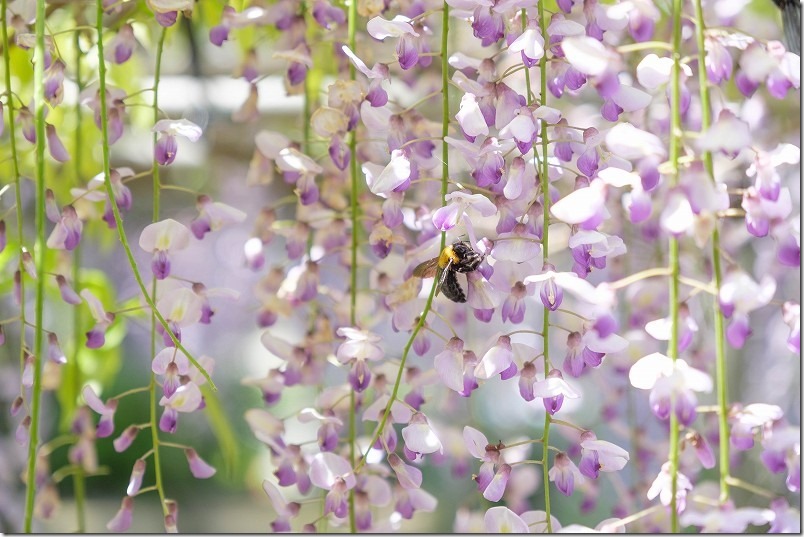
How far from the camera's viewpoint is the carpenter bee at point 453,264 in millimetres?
818

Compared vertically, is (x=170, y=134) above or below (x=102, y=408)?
above

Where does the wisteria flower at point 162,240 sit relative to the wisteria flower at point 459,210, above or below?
below

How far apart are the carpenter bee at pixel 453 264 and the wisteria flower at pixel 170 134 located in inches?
9.1

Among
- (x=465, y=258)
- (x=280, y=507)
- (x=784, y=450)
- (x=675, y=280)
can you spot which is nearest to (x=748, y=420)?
(x=784, y=450)

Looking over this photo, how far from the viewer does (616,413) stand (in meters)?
1.41

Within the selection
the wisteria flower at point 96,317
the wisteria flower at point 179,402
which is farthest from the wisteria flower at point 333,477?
the wisteria flower at point 96,317

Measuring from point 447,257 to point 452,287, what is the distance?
0.04m

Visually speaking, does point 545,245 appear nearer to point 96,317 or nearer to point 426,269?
point 426,269

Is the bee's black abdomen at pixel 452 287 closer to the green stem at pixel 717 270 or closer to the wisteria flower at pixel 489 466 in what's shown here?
the wisteria flower at pixel 489 466

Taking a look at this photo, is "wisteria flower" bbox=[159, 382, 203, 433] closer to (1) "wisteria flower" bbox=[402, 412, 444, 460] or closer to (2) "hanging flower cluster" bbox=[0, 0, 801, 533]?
(2) "hanging flower cluster" bbox=[0, 0, 801, 533]

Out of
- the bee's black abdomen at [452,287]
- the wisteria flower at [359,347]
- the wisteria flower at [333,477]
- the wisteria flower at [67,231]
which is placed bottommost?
the wisteria flower at [333,477]

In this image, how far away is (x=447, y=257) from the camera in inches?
32.2

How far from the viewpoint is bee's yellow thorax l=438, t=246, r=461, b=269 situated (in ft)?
2.67

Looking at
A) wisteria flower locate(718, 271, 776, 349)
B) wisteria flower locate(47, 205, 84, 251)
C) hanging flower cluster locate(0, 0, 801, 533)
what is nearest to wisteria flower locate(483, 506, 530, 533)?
hanging flower cluster locate(0, 0, 801, 533)
